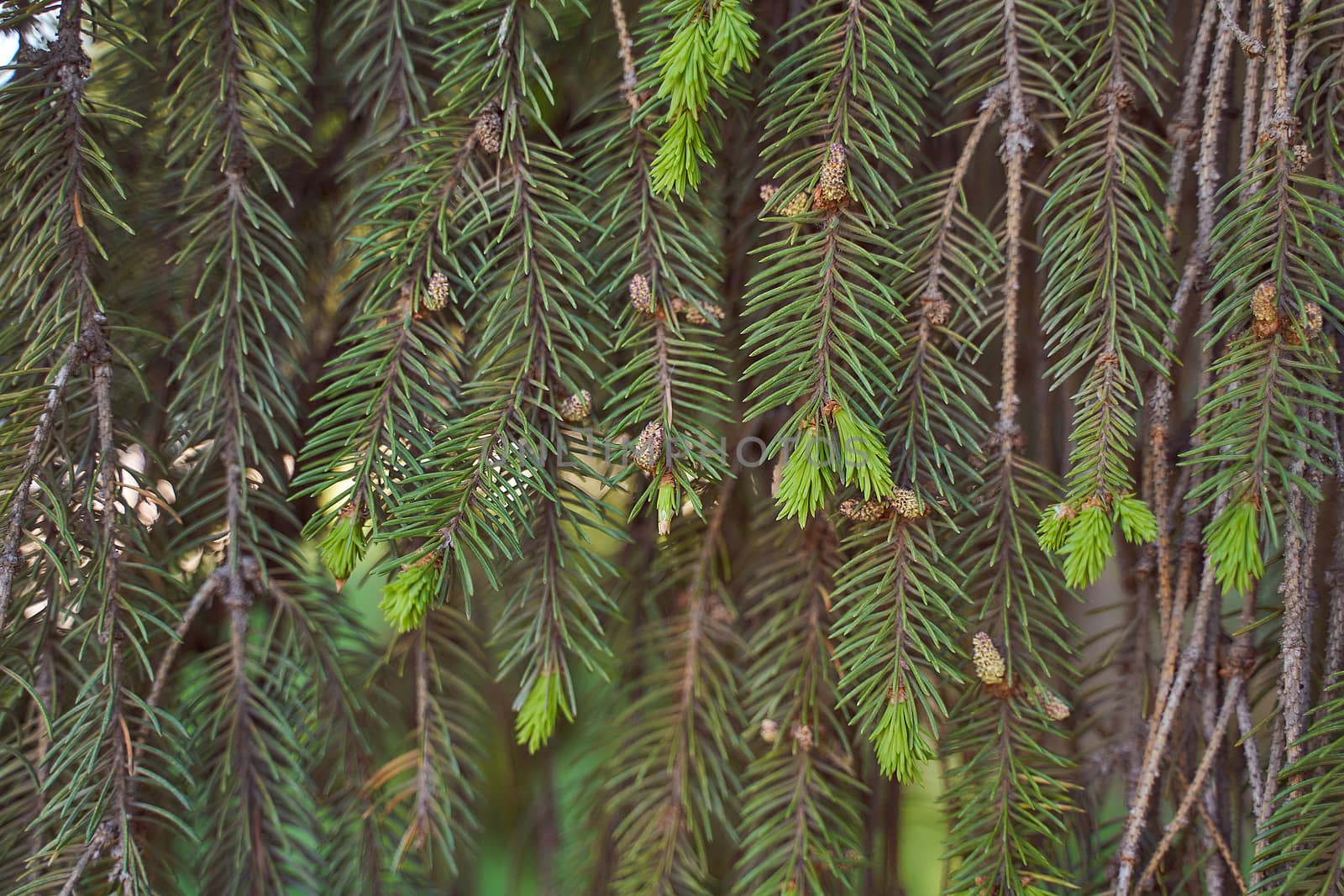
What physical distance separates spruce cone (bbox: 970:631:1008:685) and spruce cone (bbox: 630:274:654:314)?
0.87 ft

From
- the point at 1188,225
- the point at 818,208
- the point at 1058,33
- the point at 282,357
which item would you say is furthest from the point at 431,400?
the point at 1188,225

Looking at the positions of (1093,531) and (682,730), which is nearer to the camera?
(1093,531)

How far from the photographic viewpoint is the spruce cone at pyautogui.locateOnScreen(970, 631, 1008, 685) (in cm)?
50

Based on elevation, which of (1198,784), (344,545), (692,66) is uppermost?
(692,66)

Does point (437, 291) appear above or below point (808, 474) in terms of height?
above

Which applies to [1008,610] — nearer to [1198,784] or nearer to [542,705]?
[1198,784]

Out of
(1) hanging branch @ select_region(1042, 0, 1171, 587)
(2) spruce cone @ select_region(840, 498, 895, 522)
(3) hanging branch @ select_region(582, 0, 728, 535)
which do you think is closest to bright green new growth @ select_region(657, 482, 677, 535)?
(3) hanging branch @ select_region(582, 0, 728, 535)

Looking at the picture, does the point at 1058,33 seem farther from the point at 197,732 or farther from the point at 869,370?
the point at 197,732

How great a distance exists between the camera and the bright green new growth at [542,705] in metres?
0.54

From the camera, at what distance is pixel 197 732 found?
1.90 feet

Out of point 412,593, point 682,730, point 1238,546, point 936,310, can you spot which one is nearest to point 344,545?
point 412,593

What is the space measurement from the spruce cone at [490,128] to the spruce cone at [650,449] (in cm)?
A: 20

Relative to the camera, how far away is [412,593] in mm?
484

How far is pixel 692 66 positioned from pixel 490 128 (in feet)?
0.47
